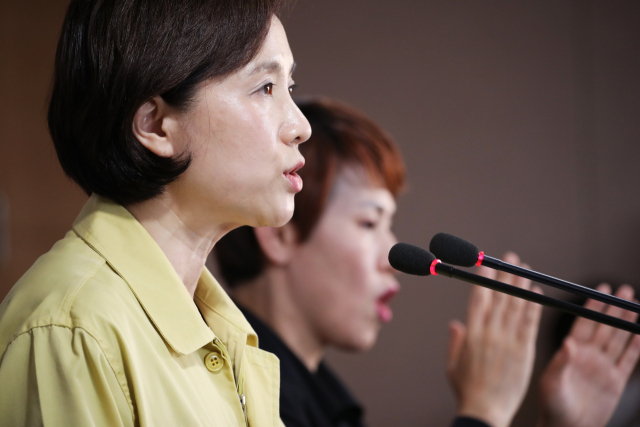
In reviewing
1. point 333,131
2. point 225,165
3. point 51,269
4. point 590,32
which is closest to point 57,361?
point 51,269

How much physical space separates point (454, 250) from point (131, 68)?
Result: 18.4 inches

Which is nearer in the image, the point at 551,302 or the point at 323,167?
the point at 551,302

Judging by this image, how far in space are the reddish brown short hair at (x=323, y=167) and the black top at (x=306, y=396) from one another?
17 centimetres

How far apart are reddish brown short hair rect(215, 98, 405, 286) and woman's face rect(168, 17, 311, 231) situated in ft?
2.47

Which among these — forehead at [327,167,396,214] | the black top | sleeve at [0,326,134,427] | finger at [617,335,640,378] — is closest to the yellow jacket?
sleeve at [0,326,134,427]

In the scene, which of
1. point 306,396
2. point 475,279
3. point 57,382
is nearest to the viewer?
point 57,382

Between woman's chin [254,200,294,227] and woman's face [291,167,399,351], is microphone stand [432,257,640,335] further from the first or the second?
woman's face [291,167,399,351]

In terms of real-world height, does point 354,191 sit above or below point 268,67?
below

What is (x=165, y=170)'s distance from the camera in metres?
0.83

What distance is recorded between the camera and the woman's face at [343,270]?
1.63m

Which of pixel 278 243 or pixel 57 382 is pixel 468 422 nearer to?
pixel 278 243

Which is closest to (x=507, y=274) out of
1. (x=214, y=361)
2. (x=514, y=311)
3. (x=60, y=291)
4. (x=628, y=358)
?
(x=514, y=311)

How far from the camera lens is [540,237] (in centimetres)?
264

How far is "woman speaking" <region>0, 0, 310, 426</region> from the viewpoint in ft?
2.42
